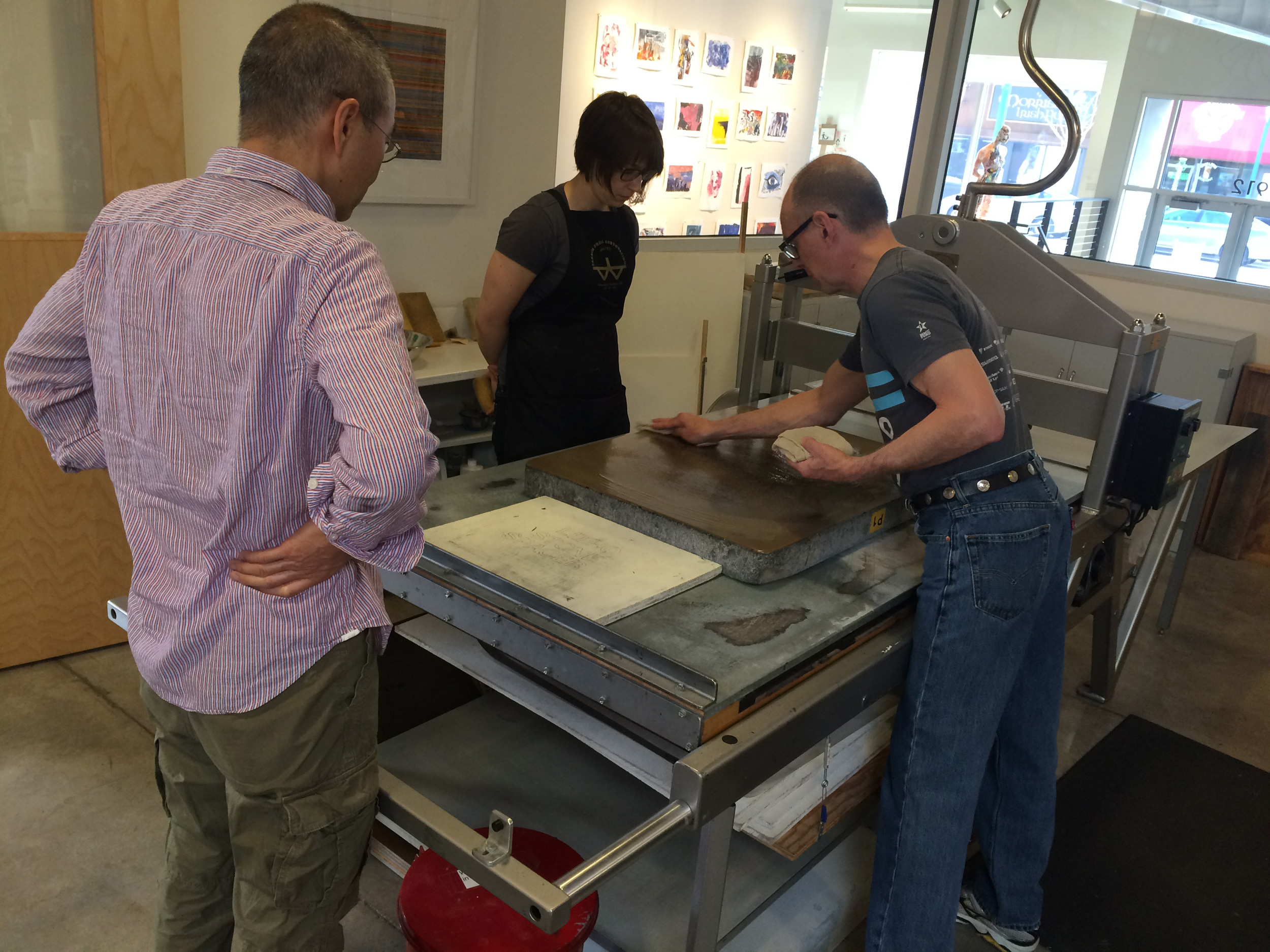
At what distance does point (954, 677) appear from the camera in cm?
167

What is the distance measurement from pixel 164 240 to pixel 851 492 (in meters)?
1.20

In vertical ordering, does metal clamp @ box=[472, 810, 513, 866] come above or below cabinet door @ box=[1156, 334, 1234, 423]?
below

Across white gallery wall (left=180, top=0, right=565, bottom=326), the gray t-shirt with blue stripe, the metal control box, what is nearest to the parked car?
the metal control box

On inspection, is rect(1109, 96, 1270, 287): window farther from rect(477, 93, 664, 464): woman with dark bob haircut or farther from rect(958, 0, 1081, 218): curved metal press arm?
rect(477, 93, 664, 464): woman with dark bob haircut

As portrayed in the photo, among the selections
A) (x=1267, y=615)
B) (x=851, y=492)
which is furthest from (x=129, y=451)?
(x=1267, y=615)

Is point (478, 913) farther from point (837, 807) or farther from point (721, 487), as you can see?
point (721, 487)

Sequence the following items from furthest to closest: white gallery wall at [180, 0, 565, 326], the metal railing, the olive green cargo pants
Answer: the metal railing, white gallery wall at [180, 0, 565, 326], the olive green cargo pants

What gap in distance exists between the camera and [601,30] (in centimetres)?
432

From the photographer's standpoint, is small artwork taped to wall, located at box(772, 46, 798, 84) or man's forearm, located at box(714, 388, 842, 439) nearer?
man's forearm, located at box(714, 388, 842, 439)

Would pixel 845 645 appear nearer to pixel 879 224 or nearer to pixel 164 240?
pixel 879 224

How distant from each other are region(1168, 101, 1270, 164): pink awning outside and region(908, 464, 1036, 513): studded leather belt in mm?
3755

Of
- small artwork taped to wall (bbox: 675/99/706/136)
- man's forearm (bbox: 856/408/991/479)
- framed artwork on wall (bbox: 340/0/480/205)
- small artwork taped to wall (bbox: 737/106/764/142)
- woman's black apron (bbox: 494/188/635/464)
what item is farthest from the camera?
small artwork taped to wall (bbox: 737/106/764/142)

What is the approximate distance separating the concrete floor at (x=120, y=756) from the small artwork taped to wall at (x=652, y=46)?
10.1 feet

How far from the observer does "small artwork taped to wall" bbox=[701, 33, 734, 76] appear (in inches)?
189
